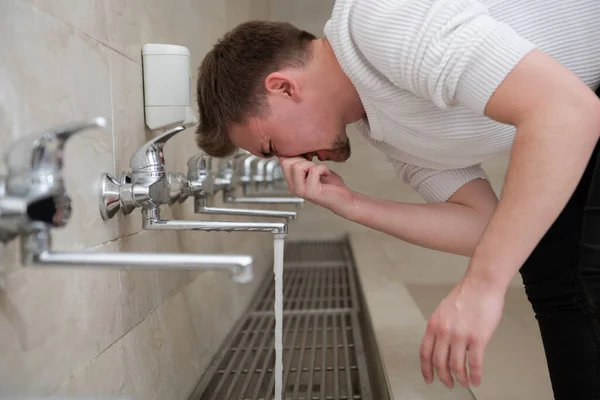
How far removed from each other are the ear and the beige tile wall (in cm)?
→ 20

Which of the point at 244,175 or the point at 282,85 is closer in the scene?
the point at 282,85

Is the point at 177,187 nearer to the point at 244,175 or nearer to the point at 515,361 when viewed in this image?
the point at 244,175

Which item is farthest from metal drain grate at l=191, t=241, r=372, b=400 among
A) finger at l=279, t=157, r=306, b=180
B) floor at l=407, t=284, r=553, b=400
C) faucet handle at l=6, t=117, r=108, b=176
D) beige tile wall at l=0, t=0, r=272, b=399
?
faucet handle at l=6, t=117, r=108, b=176

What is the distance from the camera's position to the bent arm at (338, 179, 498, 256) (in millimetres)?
1014

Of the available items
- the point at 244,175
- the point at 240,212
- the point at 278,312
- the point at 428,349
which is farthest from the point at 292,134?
the point at 244,175

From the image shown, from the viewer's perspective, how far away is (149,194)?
79 centimetres

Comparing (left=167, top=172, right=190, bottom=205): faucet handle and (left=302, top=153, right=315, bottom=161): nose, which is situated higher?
(left=302, top=153, right=315, bottom=161): nose

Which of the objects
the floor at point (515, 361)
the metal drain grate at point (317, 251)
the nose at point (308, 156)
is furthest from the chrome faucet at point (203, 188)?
Answer: the metal drain grate at point (317, 251)

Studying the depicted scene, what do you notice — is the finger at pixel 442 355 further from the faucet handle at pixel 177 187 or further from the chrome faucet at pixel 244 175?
the chrome faucet at pixel 244 175

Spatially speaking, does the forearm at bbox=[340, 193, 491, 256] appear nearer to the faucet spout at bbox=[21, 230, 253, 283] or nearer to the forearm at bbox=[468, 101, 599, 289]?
the forearm at bbox=[468, 101, 599, 289]

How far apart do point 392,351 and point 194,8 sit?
817 mm

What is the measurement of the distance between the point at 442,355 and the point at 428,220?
0.38 meters

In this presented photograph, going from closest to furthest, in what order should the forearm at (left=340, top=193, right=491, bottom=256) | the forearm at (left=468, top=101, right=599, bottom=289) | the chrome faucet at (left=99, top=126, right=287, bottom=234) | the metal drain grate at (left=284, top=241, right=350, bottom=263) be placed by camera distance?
the forearm at (left=468, top=101, right=599, bottom=289) → the chrome faucet at (left=99, top=126, right=287, bottom=234) → the forearm at (left=340, top=193, right=491, bottom=256) → the metal drain grate at (left=284, top=241, right=350, bottom=263)

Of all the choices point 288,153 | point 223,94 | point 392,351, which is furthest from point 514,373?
point 223,94
